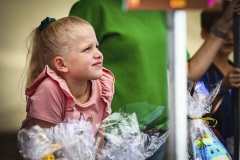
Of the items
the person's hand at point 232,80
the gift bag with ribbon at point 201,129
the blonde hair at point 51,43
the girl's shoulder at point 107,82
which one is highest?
the blonde hair at point 51,43

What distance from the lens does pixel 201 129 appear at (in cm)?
152

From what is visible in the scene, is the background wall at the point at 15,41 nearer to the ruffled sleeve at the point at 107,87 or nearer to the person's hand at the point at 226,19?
the person's hand at the point at 226,19

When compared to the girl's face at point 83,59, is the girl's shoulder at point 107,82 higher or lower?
lower

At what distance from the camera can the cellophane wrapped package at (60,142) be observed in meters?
1.16

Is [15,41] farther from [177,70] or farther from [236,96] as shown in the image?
[177,70]

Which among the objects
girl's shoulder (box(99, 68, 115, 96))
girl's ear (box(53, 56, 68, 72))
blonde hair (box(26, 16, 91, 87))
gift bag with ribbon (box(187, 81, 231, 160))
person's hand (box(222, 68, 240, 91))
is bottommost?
gift bag with ribbon (box(187, 81, 231, 160))

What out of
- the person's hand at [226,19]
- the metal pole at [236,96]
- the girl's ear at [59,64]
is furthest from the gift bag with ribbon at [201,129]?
the girl's ear at [59,64]

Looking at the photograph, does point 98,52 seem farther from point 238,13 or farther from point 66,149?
point 238,13

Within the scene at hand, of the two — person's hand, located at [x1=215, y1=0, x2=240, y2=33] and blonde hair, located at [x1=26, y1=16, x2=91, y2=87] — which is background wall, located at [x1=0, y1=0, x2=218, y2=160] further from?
blonde hair, located at [x1=26, y1=16, x2=91, y2=87]

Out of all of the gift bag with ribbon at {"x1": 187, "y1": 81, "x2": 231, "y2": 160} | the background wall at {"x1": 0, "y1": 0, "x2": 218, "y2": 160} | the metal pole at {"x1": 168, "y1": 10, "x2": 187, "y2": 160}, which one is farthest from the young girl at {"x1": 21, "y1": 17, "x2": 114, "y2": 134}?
the background wall at {"x1": 0, "y1": 0, "x2": 218, "y2": 160}

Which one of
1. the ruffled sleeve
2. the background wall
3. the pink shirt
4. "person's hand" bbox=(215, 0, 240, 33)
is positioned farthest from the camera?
the background wall

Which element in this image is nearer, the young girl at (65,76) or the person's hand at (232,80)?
the young girl at (65,76)

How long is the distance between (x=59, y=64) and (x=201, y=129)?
0.53m

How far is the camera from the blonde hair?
4.52 ft
